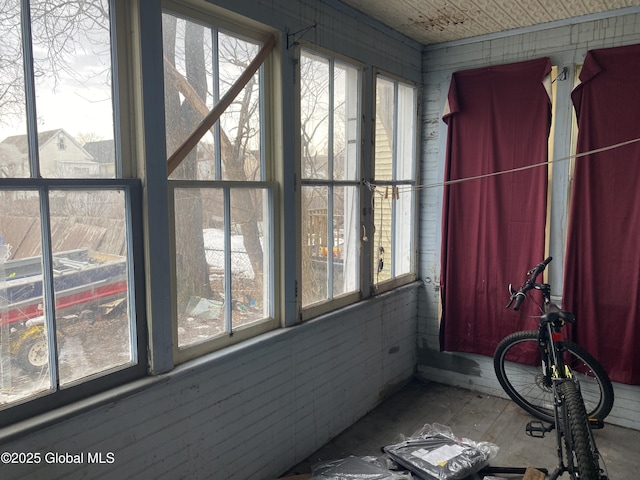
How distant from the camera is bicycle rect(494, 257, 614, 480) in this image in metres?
2.33

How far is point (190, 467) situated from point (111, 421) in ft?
1.67

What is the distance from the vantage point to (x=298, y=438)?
9.05 ft

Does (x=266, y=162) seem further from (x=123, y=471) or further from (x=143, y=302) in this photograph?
(x=123, y=471)

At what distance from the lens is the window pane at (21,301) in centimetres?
158

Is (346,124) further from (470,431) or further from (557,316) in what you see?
(470,431)

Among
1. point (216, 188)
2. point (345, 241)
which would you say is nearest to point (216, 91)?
point (216, 188)

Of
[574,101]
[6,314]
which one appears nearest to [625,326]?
[574,101]

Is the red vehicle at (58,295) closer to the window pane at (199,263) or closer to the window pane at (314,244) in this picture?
the window pane at (199,263)

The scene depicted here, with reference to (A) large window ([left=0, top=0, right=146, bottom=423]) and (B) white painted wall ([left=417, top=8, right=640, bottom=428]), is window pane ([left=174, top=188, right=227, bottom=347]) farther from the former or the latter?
(B) white painted wall ([left=417, top=8, right=640, bottom=428])

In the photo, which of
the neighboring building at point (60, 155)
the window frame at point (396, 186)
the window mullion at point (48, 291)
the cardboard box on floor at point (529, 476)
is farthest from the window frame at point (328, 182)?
the window mullion at point (48, 291)

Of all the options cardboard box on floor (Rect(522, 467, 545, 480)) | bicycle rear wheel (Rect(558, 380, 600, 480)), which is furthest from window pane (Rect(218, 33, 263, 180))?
cardboard box on floor (Rect(522, 467, 545, 480))

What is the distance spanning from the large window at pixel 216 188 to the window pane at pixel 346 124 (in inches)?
24.9

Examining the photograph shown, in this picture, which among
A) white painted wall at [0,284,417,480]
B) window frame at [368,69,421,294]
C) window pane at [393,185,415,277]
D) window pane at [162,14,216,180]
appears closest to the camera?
white painted wall at [0,284,417,480]

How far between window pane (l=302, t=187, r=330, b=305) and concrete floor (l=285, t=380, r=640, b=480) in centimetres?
94
